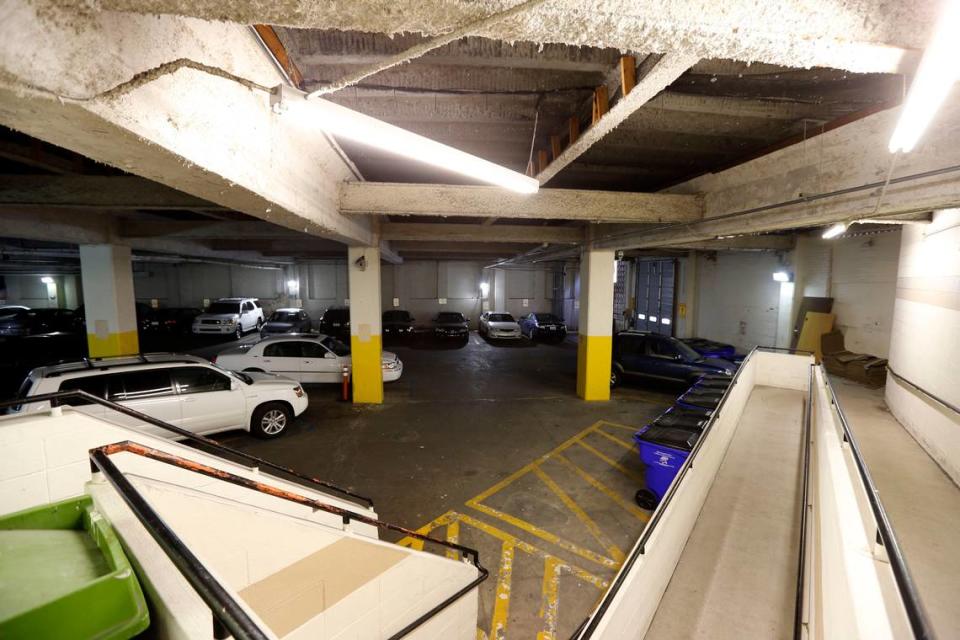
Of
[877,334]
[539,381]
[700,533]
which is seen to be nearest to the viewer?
[700,533]

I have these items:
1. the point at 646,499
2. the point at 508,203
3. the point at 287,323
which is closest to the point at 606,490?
the point at 646,499

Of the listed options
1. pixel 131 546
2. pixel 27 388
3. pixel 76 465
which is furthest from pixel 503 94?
pixel 27 388

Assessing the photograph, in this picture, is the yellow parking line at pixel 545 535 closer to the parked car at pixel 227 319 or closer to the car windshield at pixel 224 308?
the parked car at pixel 227 319

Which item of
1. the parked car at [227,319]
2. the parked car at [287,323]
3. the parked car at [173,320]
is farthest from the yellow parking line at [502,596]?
the parked car at [173,320]

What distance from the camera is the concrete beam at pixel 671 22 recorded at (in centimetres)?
149

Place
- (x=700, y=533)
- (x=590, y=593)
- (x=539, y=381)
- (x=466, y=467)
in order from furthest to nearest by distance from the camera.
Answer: (x=539, y=381) < (x=466, y=467) < (x=700, y=533) < (x=590, y=593)

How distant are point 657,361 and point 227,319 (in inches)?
713

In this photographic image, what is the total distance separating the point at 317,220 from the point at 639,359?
30.2 feet

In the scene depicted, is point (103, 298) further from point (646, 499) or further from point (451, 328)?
point (646, 499)

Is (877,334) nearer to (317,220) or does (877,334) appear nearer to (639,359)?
(639,359)

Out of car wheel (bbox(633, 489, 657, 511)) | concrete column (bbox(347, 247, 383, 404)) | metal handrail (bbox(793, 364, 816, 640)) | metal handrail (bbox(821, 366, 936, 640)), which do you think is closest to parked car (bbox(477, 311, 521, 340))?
concrete column (bbox(347, 247, 383, 404))

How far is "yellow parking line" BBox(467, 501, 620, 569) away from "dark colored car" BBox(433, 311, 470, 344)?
41.1ft

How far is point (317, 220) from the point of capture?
4730 millimetres

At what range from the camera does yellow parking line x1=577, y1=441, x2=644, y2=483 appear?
602 centimetres
